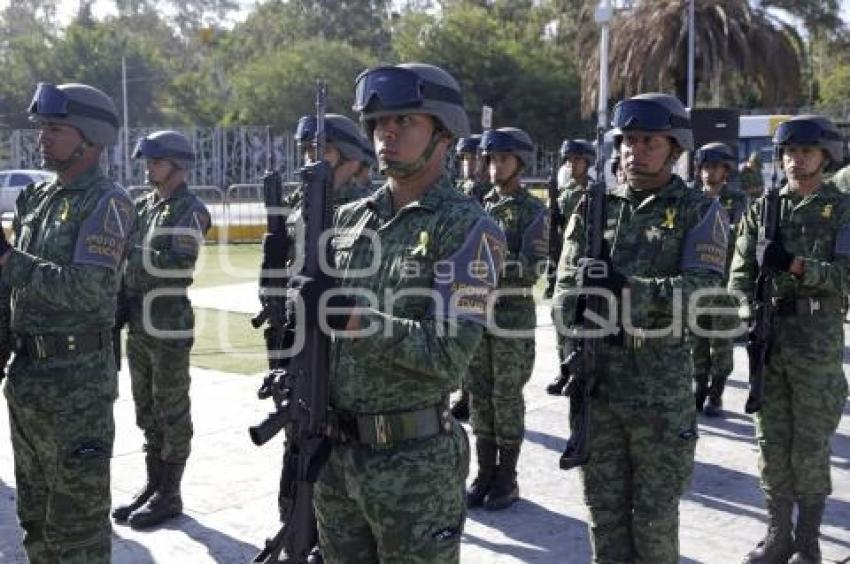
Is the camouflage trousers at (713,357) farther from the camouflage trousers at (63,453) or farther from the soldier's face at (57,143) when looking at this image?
the soldier's face at (57,143)

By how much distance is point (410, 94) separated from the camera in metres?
2.95

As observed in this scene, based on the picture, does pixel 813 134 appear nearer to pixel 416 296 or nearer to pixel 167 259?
pixel 416 296

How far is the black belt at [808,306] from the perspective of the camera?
4.79m

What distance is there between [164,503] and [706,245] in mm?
3319

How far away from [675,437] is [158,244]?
318 cm

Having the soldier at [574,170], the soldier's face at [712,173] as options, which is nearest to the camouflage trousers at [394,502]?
the soldier's face at [712,173]

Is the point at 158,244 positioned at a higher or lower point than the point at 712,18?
lower

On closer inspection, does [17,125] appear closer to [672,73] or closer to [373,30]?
[373,30]

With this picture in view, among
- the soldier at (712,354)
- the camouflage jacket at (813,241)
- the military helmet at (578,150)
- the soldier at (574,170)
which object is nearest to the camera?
the camouflage jacket at (813,241)

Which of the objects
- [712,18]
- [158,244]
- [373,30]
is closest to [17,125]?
[373,30]

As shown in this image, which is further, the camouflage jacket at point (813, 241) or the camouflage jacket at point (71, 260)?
the camouflage jacket at point (813, 241)

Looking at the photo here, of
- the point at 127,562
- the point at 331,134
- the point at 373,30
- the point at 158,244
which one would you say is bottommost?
the point at 127,562

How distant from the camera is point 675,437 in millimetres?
3799

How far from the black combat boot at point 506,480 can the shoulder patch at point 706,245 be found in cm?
226
